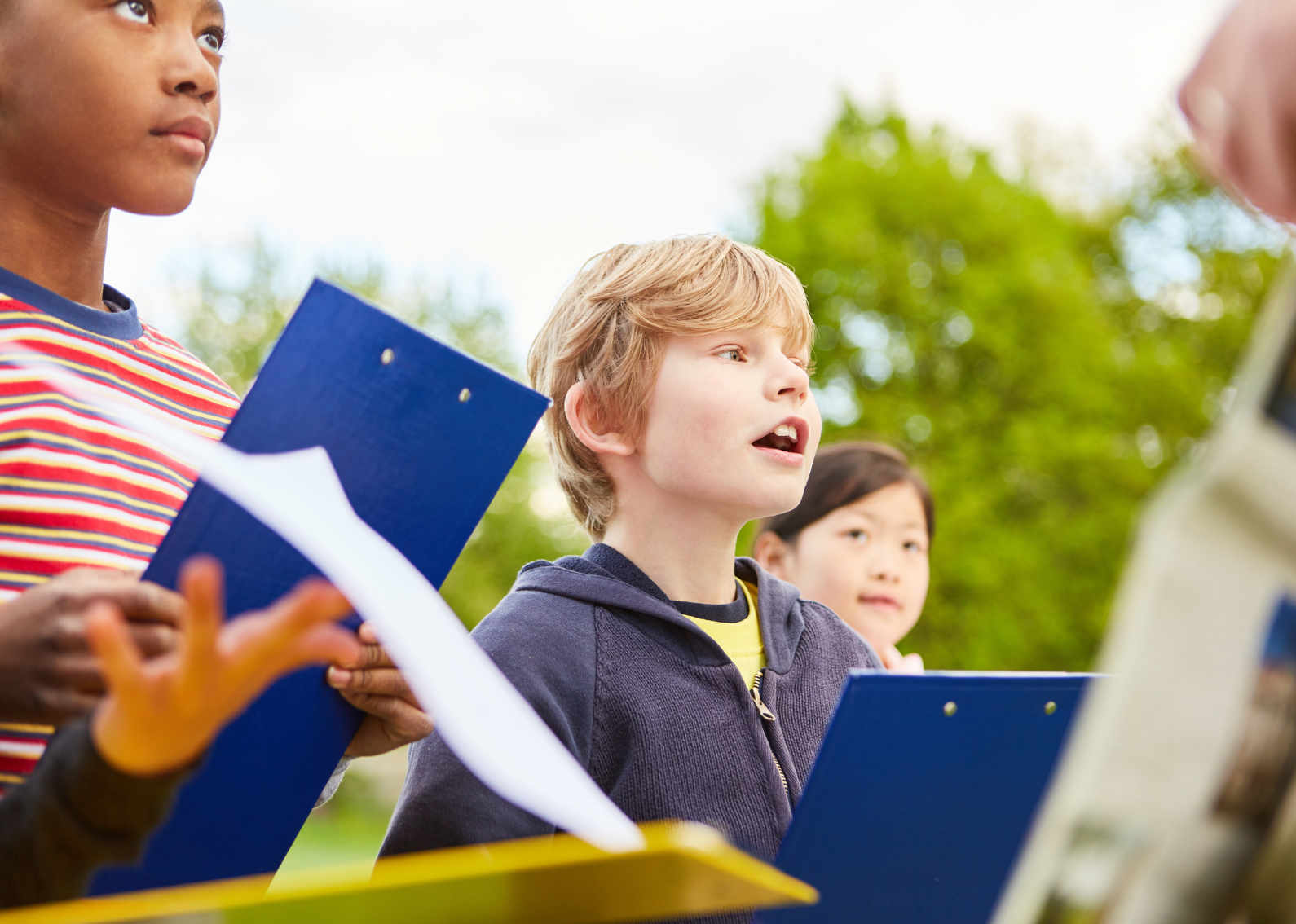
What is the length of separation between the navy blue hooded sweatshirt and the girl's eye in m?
0.88

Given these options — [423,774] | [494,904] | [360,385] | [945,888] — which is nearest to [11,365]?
[360,385]

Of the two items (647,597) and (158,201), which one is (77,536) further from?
(647,597)

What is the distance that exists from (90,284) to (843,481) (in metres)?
1.90

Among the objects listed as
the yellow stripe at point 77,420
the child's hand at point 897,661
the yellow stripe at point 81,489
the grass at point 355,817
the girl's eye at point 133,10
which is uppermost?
the girl's eye at point 133,10

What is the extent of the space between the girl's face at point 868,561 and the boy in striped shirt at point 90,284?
65.5 inches

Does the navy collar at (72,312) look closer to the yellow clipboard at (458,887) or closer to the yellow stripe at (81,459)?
the yellow stripe at (81,459)

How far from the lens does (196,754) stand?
Answer: 0.77 meters

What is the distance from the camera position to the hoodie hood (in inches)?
66.4

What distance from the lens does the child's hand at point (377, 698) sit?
1.18 metres

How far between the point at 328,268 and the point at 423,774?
16909 mm

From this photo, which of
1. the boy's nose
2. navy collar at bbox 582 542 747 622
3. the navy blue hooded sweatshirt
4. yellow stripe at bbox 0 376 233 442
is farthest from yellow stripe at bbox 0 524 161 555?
navy collar at bbox 582 542 747 622

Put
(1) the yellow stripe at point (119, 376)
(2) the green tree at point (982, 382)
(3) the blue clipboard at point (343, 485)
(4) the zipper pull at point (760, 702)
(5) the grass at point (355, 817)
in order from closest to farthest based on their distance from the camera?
(3) the blue clipboard at point (343, 485) < (1) the yellow stripe at point (119, 376) < (4) the zipper pull at point (760, 702) < (2) the green tree at point (982, 382) < (5) the grass at point (355, 817)

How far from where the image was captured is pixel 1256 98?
67 centimetres

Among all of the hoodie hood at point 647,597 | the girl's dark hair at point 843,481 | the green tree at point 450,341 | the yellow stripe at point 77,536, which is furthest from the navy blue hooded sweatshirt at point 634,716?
the green tree at point 450,341
